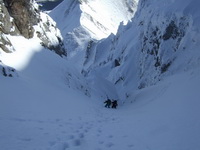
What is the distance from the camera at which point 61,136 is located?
7.39 metres

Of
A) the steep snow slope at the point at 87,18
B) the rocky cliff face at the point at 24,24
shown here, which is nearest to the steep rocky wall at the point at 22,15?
the rocky cliff face at the point at 24,24

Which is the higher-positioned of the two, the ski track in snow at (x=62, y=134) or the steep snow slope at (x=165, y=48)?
the steep snow slope at (x=165, y=48)

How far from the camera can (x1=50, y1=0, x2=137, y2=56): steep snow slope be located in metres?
113

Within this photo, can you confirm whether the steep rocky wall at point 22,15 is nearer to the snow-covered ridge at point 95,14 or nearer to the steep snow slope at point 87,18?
the steep snow slope at point 87,18

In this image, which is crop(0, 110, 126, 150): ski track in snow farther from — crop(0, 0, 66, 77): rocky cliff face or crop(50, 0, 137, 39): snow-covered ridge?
crop(50, 0, 137, 39): snow-covered ridge

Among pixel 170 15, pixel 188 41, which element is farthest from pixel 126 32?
pixel 188 41

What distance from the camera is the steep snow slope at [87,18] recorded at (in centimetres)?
11269

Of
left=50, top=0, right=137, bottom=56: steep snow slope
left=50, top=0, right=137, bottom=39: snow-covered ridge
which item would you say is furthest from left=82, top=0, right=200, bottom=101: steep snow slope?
left=50, top=0, right=137, bottom=39: snow-covered ridge

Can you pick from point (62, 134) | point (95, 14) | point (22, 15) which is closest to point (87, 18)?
point (95, 14)

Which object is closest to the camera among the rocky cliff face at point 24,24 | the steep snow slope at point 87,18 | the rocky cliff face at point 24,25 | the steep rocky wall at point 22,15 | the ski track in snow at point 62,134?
the ski track in snow at point 62,134

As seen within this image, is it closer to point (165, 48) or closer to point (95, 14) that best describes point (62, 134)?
point (165, 48)

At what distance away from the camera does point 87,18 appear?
119438 millimetres

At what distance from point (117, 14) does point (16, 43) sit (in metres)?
121

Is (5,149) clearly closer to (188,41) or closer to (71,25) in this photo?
(188,41)
